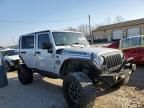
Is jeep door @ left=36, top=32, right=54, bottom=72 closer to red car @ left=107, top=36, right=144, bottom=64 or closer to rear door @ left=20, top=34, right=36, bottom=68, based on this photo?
rear door @ left=20, top=34, right=36, bottom=68

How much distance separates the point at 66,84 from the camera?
18.5 feet

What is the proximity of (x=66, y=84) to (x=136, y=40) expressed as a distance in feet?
20.7

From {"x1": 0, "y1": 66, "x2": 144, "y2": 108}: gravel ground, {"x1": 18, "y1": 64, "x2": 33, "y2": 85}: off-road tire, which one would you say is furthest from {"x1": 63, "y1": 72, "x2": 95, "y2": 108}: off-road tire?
{"x1": 18, "y1": 64, "x2": 33, "y2": 85}: off-road tire

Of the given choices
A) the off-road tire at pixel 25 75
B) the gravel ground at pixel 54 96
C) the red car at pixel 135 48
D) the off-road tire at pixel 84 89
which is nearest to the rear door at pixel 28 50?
the off-road tire at pixel 25 75

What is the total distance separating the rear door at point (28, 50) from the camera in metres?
8.22

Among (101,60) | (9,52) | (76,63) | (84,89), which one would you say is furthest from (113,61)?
(9,52)

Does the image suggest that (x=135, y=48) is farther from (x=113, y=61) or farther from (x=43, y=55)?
(x=43, y=55)

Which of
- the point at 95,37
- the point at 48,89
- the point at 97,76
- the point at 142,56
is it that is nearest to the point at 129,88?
the point at 97,76

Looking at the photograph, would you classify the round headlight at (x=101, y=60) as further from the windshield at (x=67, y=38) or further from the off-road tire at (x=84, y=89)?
the windshield at (x=67, y=38)

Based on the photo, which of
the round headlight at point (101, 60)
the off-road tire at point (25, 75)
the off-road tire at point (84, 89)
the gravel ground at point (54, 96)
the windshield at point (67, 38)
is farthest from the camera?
the off-road tire at point (25, 75)

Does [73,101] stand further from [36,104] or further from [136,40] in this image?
[136,40]

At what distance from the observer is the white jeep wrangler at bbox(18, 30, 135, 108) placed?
5.18m

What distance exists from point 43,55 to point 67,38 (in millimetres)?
1094

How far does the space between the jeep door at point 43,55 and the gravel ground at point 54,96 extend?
3.01ft
